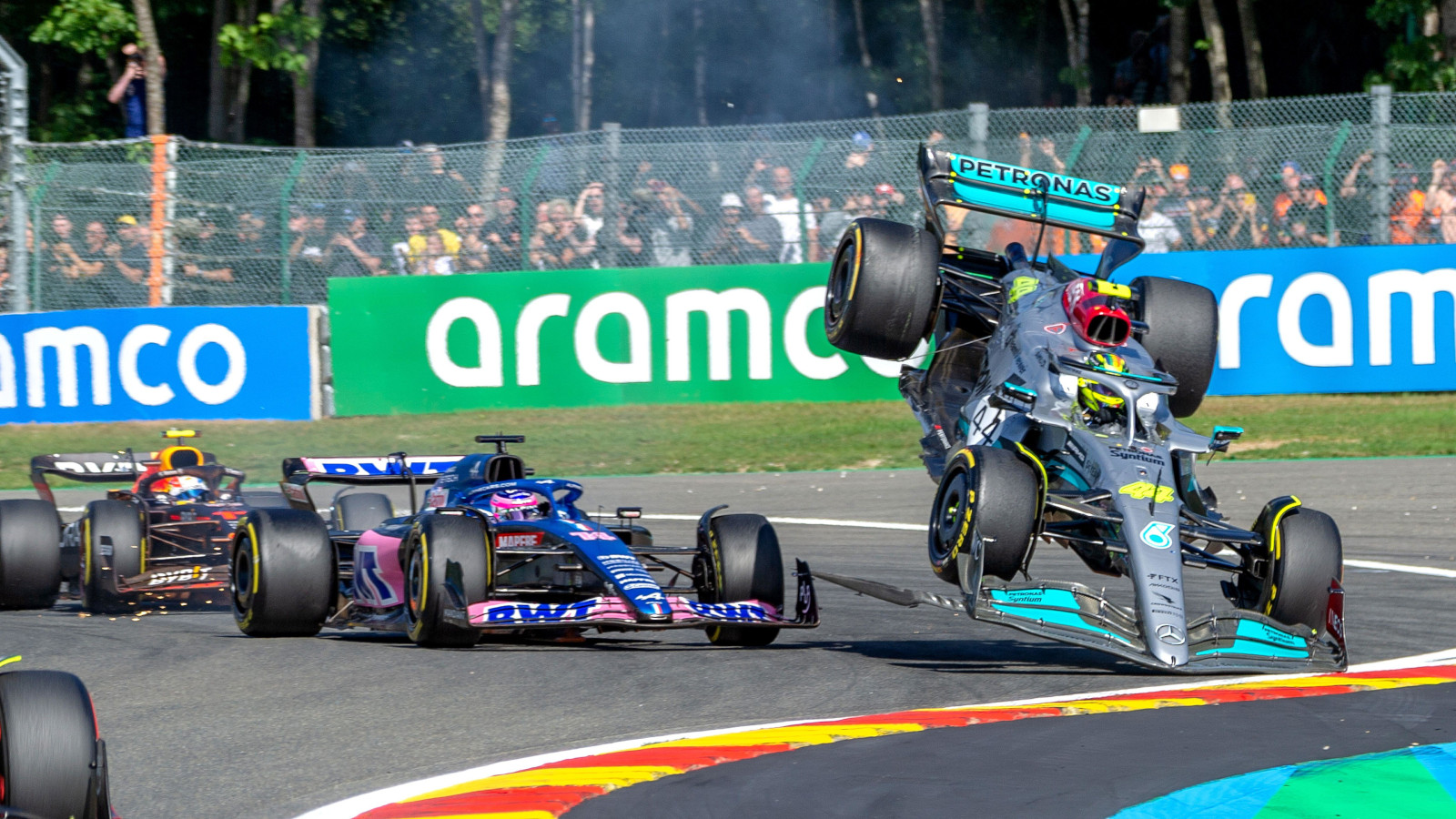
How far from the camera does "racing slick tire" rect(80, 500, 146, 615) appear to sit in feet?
30.9

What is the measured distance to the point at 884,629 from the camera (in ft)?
28.8

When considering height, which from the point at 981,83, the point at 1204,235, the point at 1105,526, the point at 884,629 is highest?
the point at 981,83

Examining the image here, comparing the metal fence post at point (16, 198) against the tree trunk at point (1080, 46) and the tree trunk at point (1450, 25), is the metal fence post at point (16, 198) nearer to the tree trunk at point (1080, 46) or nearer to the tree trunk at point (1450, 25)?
the tree trunk at point (1450, 25)

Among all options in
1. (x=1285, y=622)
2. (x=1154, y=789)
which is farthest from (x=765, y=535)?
(x=1154, y=789)

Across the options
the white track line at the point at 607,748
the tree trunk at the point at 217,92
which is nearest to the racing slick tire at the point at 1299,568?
the white track line at the point at 607,748

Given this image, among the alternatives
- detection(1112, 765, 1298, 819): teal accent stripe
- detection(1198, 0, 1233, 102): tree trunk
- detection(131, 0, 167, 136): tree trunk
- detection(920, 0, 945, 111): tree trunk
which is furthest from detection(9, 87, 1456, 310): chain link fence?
detection(920, 0, 945, 111): tree trunk

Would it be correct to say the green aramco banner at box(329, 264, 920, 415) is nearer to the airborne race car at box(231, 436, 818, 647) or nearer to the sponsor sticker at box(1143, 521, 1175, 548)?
the airborne race car at box(231, 436, 818, 647)

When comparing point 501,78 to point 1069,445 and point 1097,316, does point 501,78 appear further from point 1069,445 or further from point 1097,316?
point 1069,445

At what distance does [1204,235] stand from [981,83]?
60.4ft

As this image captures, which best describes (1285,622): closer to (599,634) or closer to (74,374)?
(599,634)

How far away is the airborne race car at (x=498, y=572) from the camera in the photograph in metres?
7.62

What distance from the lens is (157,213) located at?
17547mm

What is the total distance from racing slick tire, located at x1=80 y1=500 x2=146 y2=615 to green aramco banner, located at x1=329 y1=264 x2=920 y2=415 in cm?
781

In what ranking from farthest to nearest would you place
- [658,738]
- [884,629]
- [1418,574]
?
[1418,574] → [884,629] → [658,738]
